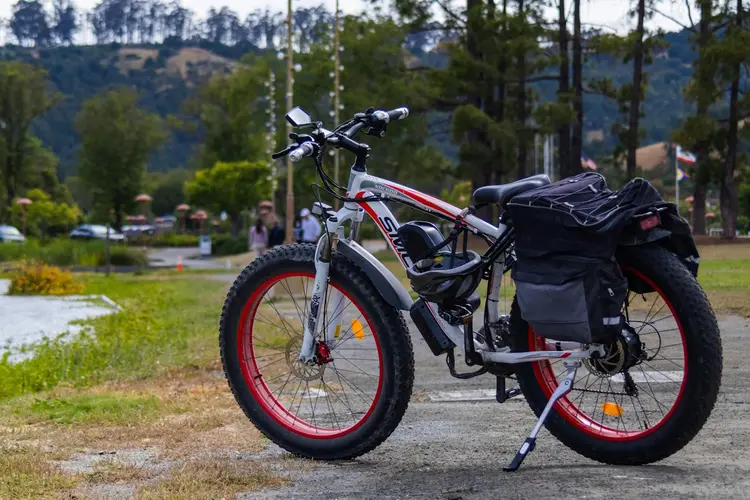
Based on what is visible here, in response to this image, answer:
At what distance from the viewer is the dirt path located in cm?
410

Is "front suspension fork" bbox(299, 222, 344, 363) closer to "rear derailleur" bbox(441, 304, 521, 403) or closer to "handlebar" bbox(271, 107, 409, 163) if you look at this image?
"handlebar" bbox(271, 107, 409, 163)

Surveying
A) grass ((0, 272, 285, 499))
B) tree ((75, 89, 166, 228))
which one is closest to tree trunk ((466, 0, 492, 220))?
grass ((0, 272, 285, 499))

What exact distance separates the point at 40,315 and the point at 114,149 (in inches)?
2888

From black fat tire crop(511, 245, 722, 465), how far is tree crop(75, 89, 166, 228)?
3376 inches

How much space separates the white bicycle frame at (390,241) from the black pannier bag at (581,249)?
0.74ft

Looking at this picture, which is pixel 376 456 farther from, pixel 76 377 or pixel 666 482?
pixel 76 377

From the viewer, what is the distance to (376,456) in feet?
16.7

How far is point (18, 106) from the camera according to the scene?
8294 centimetres

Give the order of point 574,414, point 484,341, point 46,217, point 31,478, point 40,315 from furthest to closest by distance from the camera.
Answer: point 46,217
point 40,315
point 484,341
point 574,414
point 31,478

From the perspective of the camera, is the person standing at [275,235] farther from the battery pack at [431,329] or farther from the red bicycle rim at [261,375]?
the battery pack at [431,329]

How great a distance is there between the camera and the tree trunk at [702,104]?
1467 inches

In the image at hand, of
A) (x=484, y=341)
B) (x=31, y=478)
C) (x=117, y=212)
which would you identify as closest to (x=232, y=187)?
(x=117, y=212)

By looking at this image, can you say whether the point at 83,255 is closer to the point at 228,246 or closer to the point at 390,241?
the point at 228,246

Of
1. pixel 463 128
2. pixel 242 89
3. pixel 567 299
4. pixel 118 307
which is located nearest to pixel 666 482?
pixel 567 299
